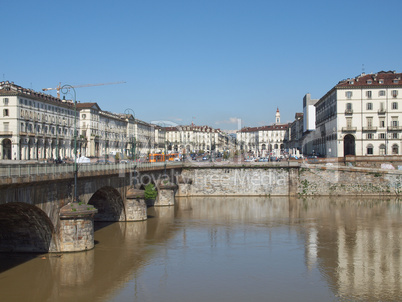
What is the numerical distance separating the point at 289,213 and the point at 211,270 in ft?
85.9

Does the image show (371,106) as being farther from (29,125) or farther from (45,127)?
(29,125)

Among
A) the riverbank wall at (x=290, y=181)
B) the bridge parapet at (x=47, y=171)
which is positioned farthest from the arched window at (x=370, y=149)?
the bridge parapet at (x=47, y=171)

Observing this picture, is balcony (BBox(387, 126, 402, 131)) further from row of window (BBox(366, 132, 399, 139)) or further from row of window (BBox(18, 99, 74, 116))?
row of window (BBox(18, 99, 74, 116))

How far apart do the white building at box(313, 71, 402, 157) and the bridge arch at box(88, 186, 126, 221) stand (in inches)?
2021

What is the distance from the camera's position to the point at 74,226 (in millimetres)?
30094

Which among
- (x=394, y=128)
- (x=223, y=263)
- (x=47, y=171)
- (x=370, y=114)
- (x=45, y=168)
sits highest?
(x=370, y=114)

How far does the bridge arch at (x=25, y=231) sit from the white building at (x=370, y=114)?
213 feet

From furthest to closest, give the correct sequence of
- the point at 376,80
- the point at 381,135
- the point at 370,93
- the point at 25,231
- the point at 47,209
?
the point at 376,80, the point at 381,135, the point at 370,93, the point at 25,231, the point at 47,209

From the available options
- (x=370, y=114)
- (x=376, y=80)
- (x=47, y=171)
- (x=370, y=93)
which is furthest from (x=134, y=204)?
(x=376, y=80)

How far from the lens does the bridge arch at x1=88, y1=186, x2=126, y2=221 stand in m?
43.9

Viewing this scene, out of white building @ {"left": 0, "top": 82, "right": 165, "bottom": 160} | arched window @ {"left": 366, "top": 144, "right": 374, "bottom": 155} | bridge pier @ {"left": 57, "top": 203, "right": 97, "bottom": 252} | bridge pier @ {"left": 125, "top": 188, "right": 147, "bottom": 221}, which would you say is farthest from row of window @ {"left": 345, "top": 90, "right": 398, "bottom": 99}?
bridge pier @ {"left": 57, "top": 203, "right": 97, "bottom": 252}

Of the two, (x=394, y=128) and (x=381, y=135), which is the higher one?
(x=394, y=128)

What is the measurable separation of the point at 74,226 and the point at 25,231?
3.12 metres

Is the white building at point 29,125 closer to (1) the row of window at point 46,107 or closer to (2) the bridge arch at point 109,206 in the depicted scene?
(1) the row of window at point 46,107
